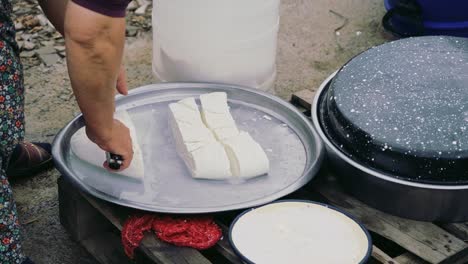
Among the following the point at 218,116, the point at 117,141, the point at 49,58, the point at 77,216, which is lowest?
the point at 49,58

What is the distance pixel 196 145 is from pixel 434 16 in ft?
6.23

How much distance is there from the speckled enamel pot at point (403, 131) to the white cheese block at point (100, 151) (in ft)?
1.93

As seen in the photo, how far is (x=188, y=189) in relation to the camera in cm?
210

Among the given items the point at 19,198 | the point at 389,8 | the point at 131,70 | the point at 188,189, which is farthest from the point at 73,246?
the point at 389,8

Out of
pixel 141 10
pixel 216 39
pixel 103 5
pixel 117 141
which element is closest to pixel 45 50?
pixel 141 10

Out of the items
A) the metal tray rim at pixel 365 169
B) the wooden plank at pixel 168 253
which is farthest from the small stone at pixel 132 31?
the wooden plank at pixel 168 253

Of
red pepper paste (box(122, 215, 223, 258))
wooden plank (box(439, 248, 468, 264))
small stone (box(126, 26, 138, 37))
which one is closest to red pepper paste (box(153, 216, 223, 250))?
red pepper paste (box(122, 215, 223, 258))

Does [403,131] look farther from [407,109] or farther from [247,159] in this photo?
[247,159]

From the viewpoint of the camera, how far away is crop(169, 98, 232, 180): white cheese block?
6.88 feet

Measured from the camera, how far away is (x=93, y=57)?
5.35 feet

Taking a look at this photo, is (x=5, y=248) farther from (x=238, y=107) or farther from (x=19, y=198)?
(x=238, y=107)

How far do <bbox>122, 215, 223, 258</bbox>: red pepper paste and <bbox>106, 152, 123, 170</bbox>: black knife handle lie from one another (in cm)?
17

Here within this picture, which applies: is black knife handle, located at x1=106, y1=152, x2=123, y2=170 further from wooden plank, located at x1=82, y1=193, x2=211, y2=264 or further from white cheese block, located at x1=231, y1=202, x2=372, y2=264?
white cheese block, located at x1=231, y1=202, x2=372, y2=264

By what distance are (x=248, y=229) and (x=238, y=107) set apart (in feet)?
2.40
